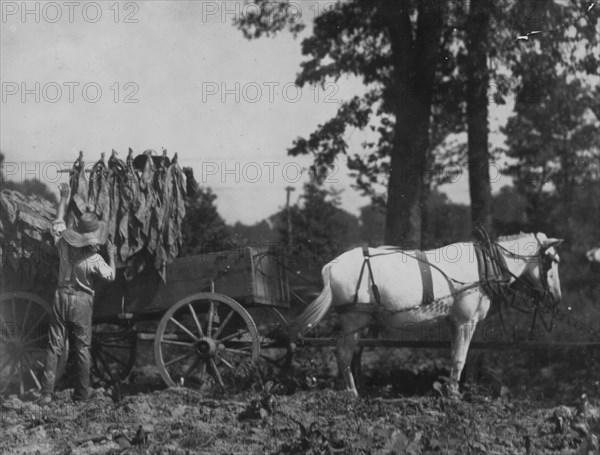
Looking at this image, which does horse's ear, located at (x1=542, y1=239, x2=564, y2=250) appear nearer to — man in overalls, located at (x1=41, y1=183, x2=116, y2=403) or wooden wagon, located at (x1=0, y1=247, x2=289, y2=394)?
wooden wagon, located at (x1=0, y1=247, x2=289, y2=394)

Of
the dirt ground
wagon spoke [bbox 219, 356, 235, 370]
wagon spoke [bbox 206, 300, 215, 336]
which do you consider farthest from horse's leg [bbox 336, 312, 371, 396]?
wagon spoke [bbox 206, 300, 215, 336]

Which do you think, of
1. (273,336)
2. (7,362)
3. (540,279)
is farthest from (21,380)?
(540,279)

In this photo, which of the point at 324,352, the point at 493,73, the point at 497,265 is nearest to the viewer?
the point at 497,265

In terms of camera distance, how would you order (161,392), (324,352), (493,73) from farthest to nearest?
(493,73)
(324,352)
(161,392)

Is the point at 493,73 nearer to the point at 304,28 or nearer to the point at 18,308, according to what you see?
the point at 304,28

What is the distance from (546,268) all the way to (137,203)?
4.21 meters

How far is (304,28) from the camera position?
44.8ft

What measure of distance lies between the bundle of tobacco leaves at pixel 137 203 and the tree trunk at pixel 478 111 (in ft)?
16.7

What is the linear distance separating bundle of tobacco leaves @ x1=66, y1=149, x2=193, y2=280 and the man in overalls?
302 mm

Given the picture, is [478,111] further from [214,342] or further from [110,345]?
[110,345]

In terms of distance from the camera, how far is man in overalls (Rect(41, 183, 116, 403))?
8.80m

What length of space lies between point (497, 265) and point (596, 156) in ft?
33.7

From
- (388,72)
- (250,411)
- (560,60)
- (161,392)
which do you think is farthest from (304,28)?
(250,411)

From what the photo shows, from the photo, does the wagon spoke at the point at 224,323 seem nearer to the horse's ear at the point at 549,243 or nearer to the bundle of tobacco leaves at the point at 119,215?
the bundle of tobacco leaves at the point at 119,215
